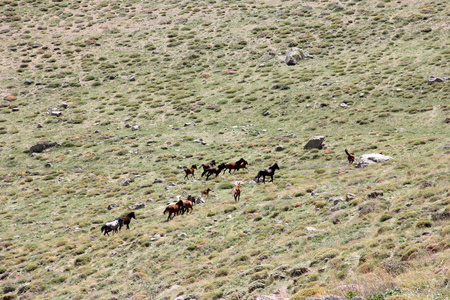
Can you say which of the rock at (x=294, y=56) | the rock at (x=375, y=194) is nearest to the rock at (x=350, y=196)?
the rock at (x=375, y=194)

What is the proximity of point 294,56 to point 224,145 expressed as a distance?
3028 centimetres

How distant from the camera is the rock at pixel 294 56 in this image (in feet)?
208

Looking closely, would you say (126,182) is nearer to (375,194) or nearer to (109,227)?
(109,227)

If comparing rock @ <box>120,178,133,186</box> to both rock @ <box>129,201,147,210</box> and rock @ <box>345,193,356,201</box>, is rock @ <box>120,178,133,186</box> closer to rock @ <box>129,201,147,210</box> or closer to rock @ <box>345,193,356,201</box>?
rock @ <box>129,201,147,210</box>

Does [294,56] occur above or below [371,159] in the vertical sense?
below

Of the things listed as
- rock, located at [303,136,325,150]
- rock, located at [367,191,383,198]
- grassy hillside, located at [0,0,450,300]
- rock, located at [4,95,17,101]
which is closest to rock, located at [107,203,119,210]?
grassy hillside, located at [0,0,450,300]

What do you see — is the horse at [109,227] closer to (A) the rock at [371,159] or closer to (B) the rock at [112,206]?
(B) the rock at [112,206]

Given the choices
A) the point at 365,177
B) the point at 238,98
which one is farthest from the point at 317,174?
the point at 238,98

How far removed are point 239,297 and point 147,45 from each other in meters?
71.8

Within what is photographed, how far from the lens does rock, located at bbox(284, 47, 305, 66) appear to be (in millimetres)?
63438

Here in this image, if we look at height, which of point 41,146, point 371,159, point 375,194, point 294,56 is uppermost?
point 375,194

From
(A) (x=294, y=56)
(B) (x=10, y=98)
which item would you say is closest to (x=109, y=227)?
(B) (x=10, y=98)

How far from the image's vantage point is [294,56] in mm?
64188

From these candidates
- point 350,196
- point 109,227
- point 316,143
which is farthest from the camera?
point 316,143
